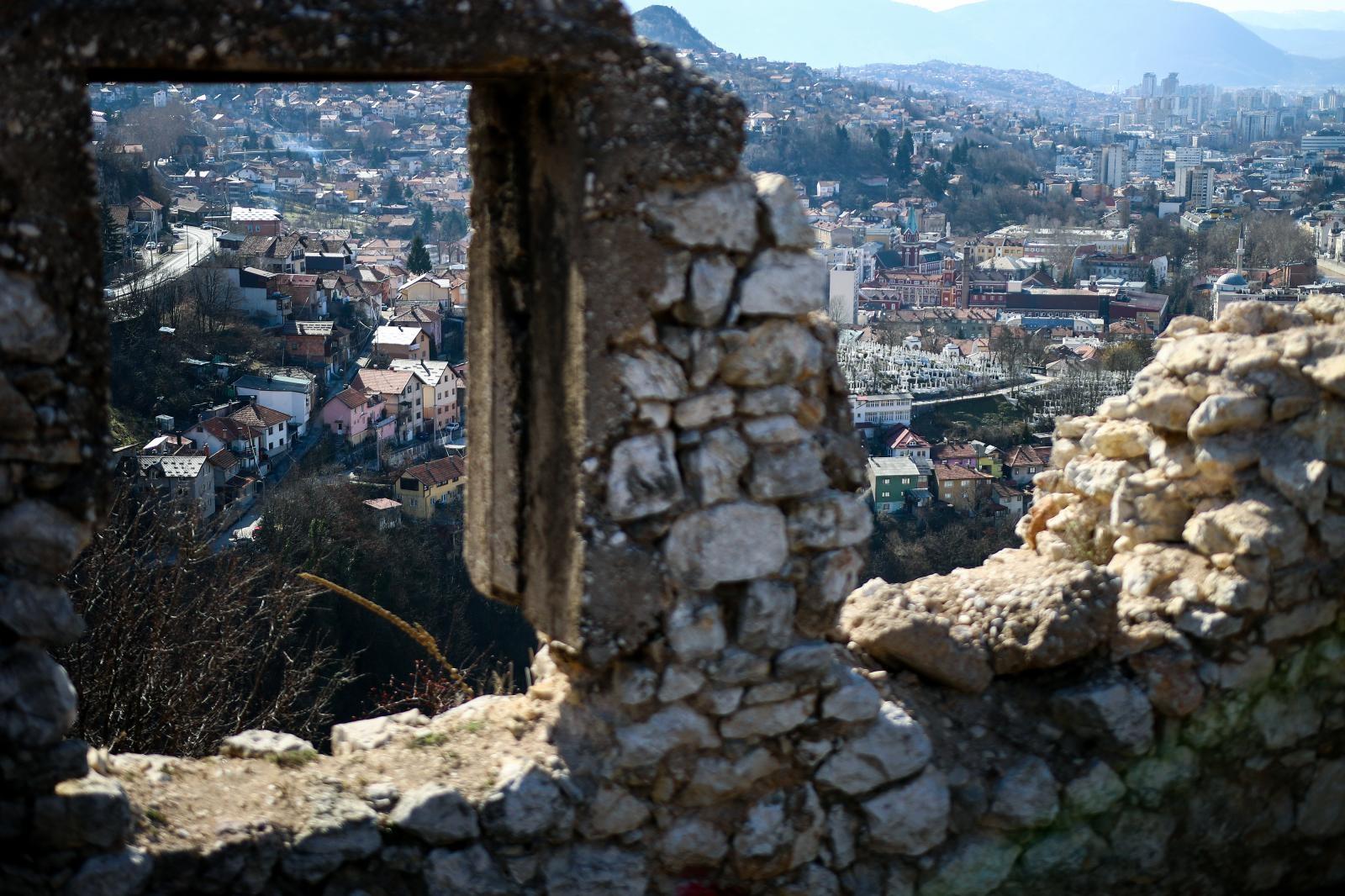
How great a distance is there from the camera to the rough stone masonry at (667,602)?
230 centimetres

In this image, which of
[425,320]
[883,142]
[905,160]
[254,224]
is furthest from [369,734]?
[883,142]

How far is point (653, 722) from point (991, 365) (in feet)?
155

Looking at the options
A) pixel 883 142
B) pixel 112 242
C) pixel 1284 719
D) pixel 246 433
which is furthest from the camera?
pixel 883 142

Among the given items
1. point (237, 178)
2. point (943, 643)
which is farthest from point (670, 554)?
point (237, 178)

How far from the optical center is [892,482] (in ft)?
118

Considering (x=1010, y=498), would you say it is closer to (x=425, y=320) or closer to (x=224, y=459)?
(x=425, y=320)

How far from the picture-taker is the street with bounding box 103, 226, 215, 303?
33.0 meters

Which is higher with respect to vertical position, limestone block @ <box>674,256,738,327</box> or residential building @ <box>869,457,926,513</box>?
limestone block @ <box>674,256,738,327</box>

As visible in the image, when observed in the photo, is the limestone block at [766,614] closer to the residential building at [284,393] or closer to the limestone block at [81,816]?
the limestone block at [81,816]

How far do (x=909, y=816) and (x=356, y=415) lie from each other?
99.4 feet

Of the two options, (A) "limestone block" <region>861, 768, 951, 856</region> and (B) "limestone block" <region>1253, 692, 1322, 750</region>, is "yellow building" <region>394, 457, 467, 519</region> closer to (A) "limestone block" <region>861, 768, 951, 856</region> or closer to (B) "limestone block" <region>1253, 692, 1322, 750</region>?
(B) "limestone block" <region>1253, 692, 1322, 750</region>

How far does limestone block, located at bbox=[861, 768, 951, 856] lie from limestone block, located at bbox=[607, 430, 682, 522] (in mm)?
785

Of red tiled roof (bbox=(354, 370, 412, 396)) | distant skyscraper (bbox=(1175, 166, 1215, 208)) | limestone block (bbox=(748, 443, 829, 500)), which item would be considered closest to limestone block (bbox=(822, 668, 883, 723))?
limestone block (bbox=(748, 443, 829, 500))

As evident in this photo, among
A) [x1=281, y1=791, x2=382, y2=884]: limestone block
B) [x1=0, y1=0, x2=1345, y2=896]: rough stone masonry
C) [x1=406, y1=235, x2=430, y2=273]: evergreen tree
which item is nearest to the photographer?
[x1=0, y1=0, x2=1345, y2=896]: rough stone masonry
